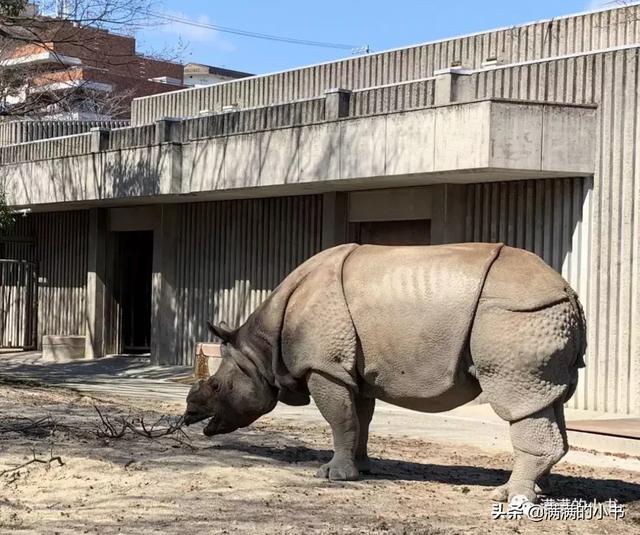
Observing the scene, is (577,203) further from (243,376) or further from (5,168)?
(5,168)

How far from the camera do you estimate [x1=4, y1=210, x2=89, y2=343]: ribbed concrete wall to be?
26.5 metres

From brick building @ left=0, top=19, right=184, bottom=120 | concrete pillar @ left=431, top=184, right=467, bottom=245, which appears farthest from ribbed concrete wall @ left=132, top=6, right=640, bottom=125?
concrete pillar @ left=431, top=184, right=467, bottom=245

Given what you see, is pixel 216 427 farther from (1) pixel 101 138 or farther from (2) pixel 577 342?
(1) pixel 101 138

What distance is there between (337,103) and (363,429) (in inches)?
382

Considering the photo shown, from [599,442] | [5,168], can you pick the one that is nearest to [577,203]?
[599,442]

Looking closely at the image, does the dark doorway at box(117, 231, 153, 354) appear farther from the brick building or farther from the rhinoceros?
the rhinoceros

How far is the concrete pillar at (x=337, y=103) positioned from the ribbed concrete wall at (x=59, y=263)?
9.53 metres

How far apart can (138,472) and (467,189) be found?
31.8ft

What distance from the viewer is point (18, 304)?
28.0m

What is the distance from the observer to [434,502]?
8406 millimetres

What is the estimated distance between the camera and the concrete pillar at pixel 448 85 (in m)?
17.0

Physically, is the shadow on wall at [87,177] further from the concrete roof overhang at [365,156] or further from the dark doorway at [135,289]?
the dark doorway at [135,289]

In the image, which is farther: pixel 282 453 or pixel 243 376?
pixel 282 453

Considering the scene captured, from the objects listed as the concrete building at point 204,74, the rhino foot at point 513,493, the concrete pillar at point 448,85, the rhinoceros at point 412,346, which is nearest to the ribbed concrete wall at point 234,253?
the concrete pillar at point 448,85
